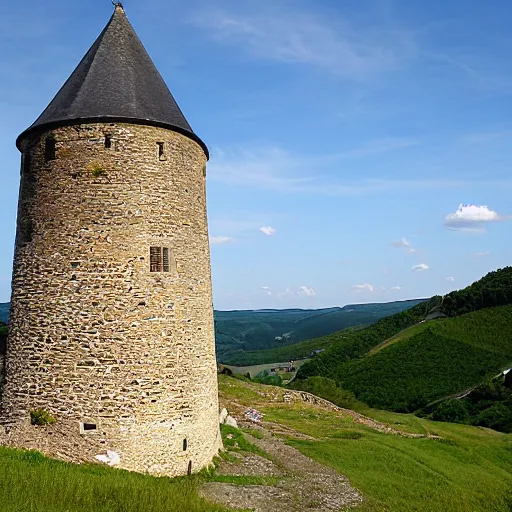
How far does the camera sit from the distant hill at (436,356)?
58.4 metres

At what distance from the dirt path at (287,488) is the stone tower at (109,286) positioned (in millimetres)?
1521

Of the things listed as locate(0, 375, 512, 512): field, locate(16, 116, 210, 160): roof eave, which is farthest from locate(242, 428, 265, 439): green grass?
locate(16, 116, 210, 160): roof eave

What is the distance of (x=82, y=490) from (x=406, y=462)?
14312mm

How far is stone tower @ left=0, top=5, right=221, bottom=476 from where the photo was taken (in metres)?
13.3

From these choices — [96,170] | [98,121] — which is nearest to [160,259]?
[96,170]

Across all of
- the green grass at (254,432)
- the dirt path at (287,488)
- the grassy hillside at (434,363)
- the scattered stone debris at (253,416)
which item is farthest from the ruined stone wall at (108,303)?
the grassy hillside at (434,363)

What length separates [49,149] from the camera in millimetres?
14367

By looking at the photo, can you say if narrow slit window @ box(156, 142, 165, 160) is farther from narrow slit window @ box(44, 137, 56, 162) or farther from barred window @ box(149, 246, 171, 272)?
narrow slit window @ box(44, 137, 56, 162)

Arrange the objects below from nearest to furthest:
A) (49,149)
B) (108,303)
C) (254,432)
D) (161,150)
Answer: (108,303), (49,149), (161,150), (254,432)

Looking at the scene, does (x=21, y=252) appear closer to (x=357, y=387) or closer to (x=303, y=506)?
(x=303, y=506)

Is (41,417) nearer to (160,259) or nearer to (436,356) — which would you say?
(160,259)

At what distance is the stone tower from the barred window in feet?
0.10

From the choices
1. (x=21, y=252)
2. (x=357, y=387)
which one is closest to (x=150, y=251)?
(x=21, y=252)

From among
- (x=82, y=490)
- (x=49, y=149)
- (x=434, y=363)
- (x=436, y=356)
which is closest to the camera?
(x=82, y=490)
